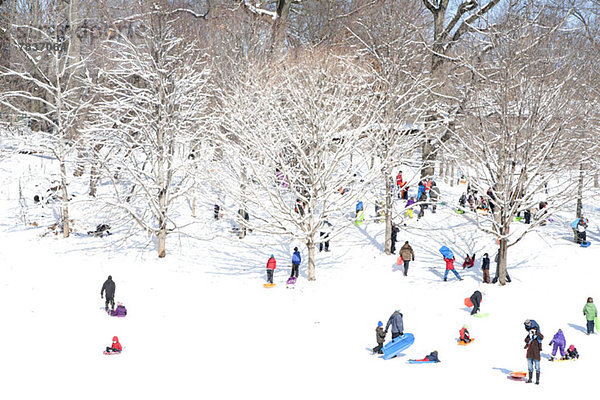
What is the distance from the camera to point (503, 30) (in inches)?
639

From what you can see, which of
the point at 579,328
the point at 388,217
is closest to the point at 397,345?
the point at 579,328

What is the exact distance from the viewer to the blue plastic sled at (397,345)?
11.5m

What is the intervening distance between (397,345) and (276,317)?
3758mm

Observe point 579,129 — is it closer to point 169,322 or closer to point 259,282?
point 259,282

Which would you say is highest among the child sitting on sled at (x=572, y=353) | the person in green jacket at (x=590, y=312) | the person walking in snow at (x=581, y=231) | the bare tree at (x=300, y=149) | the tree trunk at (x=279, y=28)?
the tree trunk at (x=279, y=28)

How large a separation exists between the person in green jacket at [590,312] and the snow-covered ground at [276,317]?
268 millimetres

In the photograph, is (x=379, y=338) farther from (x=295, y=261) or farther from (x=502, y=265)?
(x=502, y=265)

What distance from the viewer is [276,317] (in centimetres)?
1420

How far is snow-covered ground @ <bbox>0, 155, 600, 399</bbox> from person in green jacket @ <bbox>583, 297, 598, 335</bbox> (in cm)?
27

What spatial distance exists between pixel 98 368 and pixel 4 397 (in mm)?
1792

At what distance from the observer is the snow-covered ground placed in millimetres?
10477

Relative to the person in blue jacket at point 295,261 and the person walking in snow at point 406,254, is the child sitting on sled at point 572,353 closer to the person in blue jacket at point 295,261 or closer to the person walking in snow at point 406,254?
the person walking in snow at point 406,254

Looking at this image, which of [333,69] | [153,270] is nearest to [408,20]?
[333,69]

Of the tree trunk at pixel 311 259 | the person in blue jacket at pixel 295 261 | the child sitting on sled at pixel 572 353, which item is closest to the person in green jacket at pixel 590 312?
the child sitting on sled at pixel 572 353
